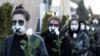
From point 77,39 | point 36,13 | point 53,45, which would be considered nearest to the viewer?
point 53,45

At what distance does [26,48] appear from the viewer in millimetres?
4691

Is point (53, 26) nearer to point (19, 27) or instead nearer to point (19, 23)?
point (19, 23)

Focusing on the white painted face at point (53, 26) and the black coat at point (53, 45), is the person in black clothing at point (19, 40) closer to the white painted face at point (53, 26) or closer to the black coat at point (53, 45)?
the black coat at point (53, 45)

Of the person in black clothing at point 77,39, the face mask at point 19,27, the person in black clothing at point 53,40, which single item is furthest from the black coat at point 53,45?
the face mask at point 19,27

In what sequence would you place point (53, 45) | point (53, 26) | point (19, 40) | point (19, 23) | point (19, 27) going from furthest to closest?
point (53, 26), point (53, 45), point (19, 23), point (19, 27), point (19, 40)

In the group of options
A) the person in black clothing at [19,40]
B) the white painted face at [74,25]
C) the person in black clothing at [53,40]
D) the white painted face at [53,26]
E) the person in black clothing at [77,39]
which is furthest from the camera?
the white painted face at [74,25]

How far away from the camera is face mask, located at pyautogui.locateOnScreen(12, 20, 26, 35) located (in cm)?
542

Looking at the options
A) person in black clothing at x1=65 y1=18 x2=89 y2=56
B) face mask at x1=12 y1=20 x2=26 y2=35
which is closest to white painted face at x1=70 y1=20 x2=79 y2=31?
person in black clothing at x1=65 y1=18 x2=89 y2=56

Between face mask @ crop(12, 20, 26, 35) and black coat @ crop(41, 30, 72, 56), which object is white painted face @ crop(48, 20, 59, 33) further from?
face mask @ crop(12, 20, 26, 35)

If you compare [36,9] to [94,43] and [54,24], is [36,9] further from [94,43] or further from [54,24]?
[54,24]

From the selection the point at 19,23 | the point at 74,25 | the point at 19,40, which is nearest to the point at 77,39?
the point at 74,25

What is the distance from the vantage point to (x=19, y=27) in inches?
217

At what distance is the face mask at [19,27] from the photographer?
17.8 feet

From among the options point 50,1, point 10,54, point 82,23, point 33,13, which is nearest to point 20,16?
point 10,54
